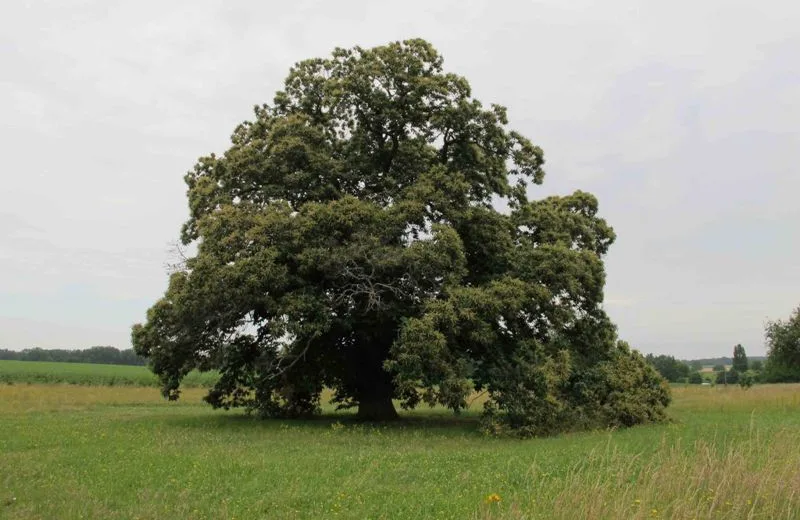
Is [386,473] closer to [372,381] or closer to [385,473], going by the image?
[385,473]

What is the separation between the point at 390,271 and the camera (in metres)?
20.8

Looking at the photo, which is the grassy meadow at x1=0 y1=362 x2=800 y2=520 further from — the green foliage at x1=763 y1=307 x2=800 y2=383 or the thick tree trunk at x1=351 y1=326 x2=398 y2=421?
the green foliage at x1=763 y1=307 x2=800 y2=383

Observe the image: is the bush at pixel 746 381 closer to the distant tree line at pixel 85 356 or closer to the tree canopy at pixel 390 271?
the tree canopy at pixel 390 271

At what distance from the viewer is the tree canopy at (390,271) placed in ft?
65.3

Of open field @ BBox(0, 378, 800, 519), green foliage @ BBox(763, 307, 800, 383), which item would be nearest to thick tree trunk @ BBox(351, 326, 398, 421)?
open field @ BBox(0, 378, 800, 519)

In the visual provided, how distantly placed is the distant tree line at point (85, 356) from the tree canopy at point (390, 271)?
13186cm

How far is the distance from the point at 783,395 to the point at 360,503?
29.2 m

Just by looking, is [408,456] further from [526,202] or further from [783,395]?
[783,395]

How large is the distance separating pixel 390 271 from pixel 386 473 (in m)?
9.07

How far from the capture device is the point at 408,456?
574 inches

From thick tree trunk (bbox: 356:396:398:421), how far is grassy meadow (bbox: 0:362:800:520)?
3114 millimetres

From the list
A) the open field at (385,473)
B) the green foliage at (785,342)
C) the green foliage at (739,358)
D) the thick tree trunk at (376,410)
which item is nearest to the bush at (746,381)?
the green foliage at (785,342)

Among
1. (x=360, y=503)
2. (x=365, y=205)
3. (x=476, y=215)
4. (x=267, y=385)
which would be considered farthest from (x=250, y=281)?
(x=360, y=503)

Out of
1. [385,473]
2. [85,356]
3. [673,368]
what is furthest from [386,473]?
[85,356]
